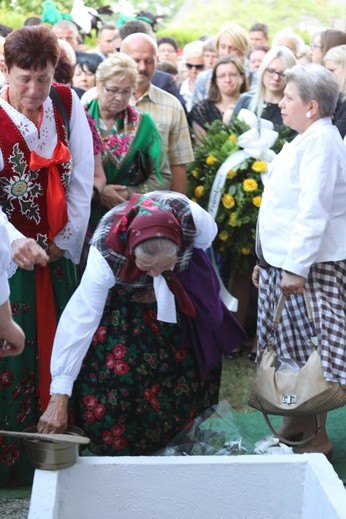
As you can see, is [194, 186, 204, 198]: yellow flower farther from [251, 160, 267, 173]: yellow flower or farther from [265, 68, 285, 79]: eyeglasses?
[265, 68, 285, 79]: eyeglasses

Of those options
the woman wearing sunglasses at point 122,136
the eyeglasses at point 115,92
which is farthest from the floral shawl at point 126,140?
the eyeglasses at point 115,92

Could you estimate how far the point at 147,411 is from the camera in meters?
4.34

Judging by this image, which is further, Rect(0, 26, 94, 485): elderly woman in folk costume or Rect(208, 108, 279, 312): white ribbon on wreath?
Rect(208, 108, 279, 312): white ribbon on wreath

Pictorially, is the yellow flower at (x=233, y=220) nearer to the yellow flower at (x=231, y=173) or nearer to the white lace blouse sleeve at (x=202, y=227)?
the yellow flower at (x=231, y=173)

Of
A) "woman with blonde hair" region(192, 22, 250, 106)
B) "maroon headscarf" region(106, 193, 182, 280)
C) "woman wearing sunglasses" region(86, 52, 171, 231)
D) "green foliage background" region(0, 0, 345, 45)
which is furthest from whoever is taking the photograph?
"green foliage background" region(0, 0, 345, 45)

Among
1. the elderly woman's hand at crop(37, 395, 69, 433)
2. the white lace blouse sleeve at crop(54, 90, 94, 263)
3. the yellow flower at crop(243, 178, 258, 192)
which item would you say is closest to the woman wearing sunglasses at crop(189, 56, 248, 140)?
the yellow flower at crop(243, 178, 258, 192)

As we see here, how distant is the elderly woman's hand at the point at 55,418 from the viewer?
149 inches

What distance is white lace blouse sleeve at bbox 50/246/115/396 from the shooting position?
396 centimetres

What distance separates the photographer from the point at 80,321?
4.03 metres

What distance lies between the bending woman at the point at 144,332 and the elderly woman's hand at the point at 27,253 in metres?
0.28

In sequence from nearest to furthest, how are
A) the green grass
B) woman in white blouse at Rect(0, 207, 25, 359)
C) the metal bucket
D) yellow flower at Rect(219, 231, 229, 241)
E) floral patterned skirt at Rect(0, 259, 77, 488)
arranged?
woman in white blouse at Rect(0, 207, 25, 359) → the metal bucket → floral patterned skirt at Rect(0, 259, 77, 488) → the green grass → yellow flower at Rect(219, 231, 229, 241)

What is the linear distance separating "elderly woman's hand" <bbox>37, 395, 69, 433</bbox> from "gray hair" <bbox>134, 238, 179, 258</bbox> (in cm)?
66

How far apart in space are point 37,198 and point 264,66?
2.43 metres

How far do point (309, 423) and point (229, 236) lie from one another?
5.51 ft
